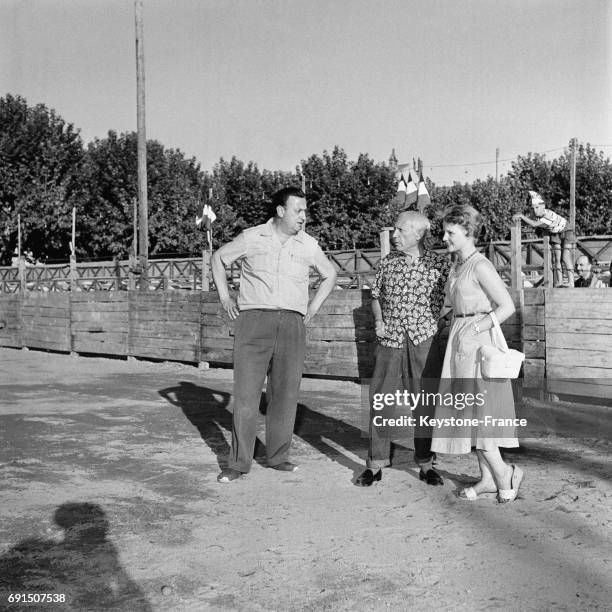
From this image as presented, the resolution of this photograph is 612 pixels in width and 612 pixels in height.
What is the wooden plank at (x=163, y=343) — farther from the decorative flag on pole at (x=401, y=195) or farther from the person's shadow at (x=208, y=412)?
the decorative flag on pole at (x=401, y=195)

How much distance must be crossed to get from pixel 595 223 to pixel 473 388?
45.1 metres

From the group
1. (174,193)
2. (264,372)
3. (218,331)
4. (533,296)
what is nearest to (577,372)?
(533,296)

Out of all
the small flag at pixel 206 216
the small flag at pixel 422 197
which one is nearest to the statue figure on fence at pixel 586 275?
the small flag at pixel 422 197

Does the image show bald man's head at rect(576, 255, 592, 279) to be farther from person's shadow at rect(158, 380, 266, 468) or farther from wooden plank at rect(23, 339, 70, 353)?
wooden plank at rect(23, 339, 70, 353)

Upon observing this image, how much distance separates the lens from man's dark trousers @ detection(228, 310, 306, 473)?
545cm

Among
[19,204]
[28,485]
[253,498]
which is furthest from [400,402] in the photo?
[19,204]

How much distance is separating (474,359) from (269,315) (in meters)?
1.51

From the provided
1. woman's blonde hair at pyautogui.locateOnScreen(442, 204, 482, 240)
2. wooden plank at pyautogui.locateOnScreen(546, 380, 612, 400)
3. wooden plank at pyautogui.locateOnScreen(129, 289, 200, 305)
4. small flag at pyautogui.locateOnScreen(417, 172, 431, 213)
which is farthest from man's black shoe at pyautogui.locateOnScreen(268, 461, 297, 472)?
small flag at pyautogui.locateOnScreen(417, 172, 431, 213)

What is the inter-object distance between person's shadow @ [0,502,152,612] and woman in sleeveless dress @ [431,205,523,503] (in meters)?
2.04

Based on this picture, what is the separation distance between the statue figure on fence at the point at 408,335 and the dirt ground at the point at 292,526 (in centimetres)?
24

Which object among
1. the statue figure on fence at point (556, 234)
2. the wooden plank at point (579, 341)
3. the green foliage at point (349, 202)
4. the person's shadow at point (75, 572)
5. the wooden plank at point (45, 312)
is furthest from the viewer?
the green foliage at point (349, 202)

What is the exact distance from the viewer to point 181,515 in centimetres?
455

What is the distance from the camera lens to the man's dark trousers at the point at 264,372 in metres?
5.45

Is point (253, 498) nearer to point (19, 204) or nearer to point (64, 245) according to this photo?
point (19, 204)
